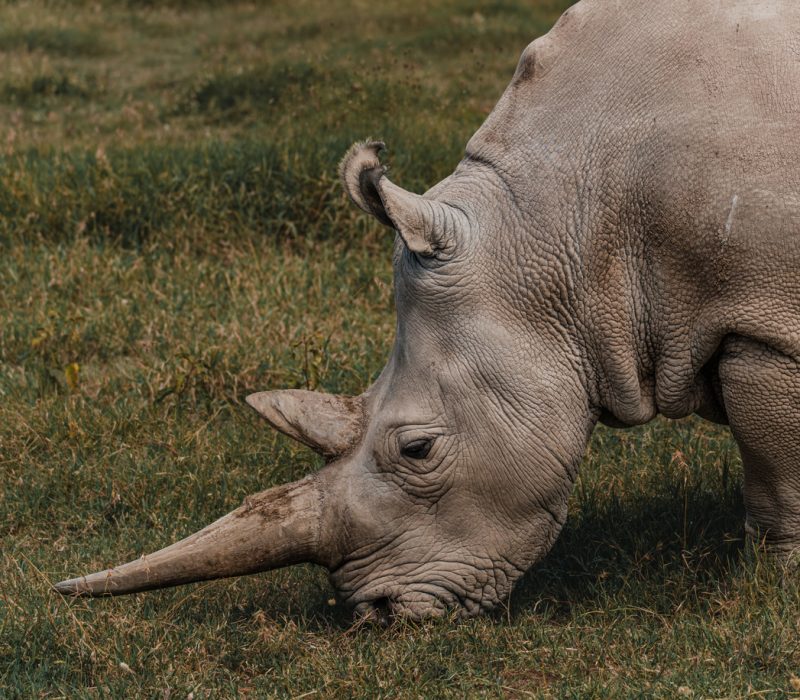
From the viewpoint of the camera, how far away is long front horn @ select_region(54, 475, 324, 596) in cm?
434

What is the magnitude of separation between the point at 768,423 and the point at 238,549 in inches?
68.2

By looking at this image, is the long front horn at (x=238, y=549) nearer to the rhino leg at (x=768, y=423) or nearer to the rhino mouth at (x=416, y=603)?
the rhino mouth at (x=416, y=603)

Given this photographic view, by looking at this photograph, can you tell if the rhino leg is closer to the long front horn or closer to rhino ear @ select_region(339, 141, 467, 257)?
rhino ear @ select_region(339, 141, 467, 257)

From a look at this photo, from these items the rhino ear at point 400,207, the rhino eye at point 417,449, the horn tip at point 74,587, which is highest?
the rhino ear at point 400,207

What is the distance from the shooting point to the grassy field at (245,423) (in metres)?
4.41

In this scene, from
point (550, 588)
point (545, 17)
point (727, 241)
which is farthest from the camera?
point (545, 17)

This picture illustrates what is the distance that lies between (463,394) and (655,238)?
79 cm

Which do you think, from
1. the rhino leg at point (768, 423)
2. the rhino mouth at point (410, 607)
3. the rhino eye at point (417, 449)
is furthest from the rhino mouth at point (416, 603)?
the rhino leg at point (768, 423)

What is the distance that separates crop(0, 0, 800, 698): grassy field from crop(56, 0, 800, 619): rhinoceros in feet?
1.01

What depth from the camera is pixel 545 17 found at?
42.8 feet

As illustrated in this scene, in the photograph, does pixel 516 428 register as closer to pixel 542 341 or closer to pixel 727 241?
pixel 542 341

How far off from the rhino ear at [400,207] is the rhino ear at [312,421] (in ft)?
2.14

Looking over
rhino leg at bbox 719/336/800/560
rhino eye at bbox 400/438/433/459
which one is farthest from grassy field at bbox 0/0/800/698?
rhino eye at bbox 400/438/433/459

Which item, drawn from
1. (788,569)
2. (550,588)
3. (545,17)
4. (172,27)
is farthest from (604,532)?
(172,27)
